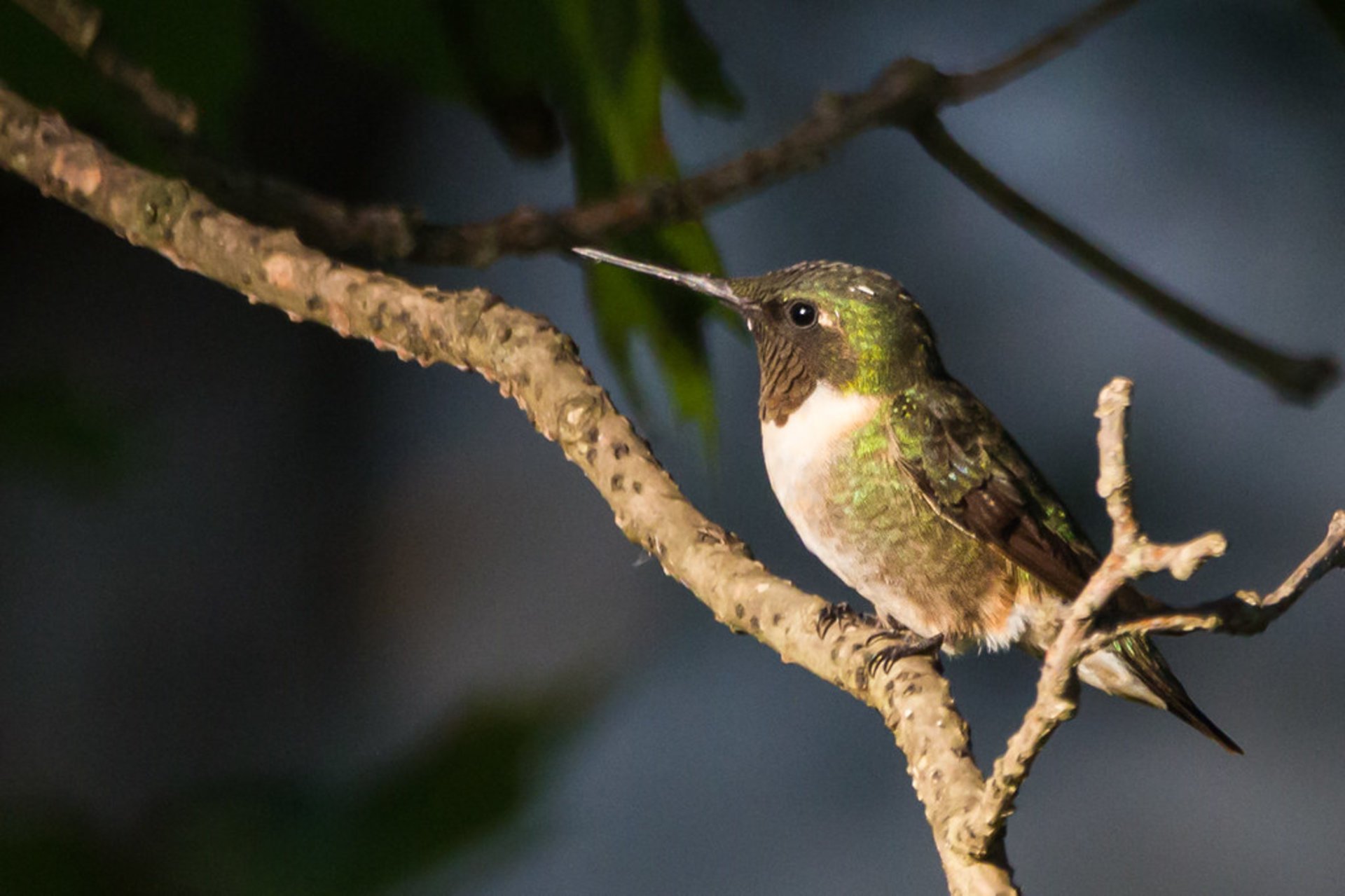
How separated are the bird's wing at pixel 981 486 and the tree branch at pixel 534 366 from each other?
276mm

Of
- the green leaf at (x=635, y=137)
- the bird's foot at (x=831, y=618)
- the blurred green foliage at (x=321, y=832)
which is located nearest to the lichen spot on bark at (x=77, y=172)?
the green leaf at (x=635, y=137)

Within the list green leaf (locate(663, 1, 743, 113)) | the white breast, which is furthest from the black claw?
green leaf (locate(663, 1, 743, 113))

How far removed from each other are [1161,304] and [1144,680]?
0.33 m

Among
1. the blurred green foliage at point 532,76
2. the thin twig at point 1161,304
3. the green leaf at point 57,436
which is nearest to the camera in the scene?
the blurred green foliage at point 532,76

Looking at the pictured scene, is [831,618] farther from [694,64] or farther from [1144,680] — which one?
[1144,680]

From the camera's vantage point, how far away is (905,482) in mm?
1140

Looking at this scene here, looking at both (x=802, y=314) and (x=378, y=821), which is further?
(x=802, y=314)

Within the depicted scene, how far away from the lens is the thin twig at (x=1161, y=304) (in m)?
0.97

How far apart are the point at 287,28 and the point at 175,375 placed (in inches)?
19.9

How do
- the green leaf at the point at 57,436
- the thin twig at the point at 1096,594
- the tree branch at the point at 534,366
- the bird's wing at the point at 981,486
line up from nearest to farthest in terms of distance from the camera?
the thin twig at the point at 1096,594 < the tree branch at the point at 534,366 < the bird's wing at the point at 981,486 < the green leaf at the point at 57,436

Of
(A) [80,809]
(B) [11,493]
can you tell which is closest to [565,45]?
(A) [80,809]

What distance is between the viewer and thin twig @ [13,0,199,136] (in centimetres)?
88

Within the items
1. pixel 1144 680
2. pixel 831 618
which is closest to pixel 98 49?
pixel 831 618

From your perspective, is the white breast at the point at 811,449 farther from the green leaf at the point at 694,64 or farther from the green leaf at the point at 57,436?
the green leaf at the point at 57,436
